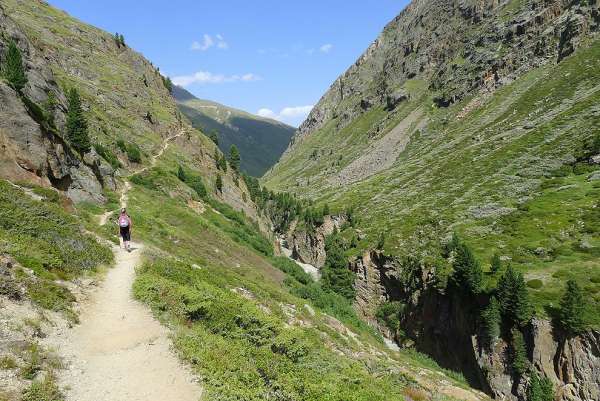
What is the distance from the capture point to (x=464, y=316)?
55656mm

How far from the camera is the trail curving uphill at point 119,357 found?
1130 centimetres

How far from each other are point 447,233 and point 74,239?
71.6 metres

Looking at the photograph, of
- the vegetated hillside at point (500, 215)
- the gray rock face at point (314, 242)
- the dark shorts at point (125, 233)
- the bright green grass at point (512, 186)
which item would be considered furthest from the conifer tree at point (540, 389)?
the gray rock face at point (314, 242)

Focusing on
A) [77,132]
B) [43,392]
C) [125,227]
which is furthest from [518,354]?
[77,132]

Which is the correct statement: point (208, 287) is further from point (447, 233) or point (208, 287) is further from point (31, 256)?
point (447, 233)

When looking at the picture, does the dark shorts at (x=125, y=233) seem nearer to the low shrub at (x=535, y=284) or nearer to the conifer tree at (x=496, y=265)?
the low shrub at (x=535, y=284)

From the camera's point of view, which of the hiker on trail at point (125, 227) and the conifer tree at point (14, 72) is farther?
the conifer tree at point (14, 72)

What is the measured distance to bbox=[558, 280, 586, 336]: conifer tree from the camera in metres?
39.8

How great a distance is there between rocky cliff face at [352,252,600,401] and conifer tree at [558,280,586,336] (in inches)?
41.0

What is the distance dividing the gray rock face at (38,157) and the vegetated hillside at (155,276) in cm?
13

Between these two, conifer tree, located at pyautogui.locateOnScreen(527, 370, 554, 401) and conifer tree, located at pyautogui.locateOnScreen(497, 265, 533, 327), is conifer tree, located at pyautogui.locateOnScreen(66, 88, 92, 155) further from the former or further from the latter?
conifer tree, located at pyautogui.locateOnScreen(527, 370, 554, 401)

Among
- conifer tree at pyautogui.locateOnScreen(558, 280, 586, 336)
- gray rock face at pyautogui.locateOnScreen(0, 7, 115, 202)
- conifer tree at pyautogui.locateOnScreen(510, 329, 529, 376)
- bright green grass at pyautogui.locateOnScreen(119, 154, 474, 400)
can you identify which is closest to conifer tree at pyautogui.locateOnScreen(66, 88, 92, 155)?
gray rock face at pyautogui.locateOnScreen(0, 7, 115, 202)

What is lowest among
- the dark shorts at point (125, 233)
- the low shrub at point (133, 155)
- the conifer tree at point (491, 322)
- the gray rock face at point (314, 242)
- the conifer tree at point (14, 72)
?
the gray rock face at point (314, 242)

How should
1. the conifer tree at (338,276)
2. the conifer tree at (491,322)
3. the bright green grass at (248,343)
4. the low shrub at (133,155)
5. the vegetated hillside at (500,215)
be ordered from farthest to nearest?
1. the conifer tree at (338,276)
2. the low shrub at (133,155)
3. the conifer tree at (491,322)
4. the vegetated hillside at (500,215)
5. the bright green grass at (248,343)
